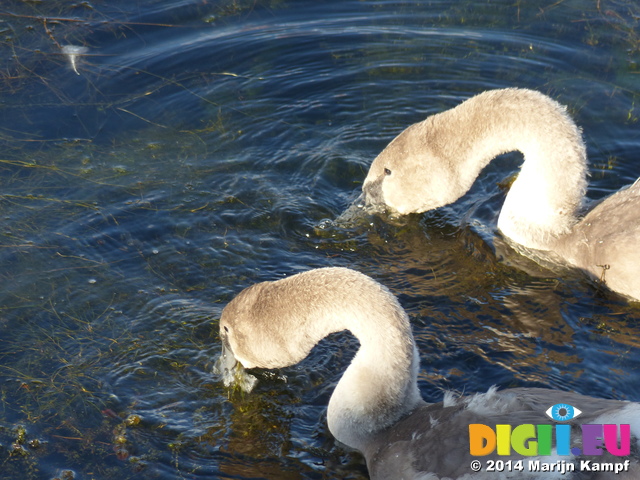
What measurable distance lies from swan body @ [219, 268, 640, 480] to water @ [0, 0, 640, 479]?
47cm

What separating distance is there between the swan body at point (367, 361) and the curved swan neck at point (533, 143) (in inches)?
101

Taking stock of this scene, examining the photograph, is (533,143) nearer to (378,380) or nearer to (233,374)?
(378,380)

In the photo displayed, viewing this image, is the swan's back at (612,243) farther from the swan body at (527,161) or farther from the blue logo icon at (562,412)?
the blue logo icon at (562,412)

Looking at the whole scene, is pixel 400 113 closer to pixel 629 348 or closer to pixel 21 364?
pixel 629 348

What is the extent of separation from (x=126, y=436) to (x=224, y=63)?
21.3 ft

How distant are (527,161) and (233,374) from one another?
12.4 feet

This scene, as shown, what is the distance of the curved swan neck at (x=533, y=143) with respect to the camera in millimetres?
7578

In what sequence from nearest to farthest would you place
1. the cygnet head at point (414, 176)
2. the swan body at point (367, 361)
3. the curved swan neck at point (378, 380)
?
the swan body at point (367, 361), the curved swan neck at point (378, 380), the cygnet head at point (414, 176)

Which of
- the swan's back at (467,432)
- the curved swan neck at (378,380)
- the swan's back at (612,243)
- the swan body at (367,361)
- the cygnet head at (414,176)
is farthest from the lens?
the cygnet head at (414,176)

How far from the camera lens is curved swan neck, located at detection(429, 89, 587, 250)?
24.9 ft

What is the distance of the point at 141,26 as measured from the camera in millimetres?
11477

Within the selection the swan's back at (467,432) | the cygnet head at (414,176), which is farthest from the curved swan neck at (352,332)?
the cygnet head at (414,176)

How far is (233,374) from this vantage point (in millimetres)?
6297

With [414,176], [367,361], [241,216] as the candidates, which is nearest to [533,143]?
[414,176]
